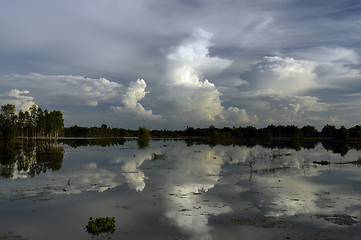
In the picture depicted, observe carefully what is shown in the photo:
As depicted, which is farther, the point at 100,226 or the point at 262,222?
the point at 262,222

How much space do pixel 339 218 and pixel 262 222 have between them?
17.5ft

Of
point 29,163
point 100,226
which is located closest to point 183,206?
point 100,226

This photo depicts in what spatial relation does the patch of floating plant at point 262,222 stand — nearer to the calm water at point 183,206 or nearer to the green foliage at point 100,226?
the calm water at point 183,206

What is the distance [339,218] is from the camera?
56.4 feet

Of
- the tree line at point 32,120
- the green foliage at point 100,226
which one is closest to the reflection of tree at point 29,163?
the green foliage at point 100,226

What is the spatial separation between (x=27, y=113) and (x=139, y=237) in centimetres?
17814

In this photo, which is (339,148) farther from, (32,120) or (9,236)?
(32,120)

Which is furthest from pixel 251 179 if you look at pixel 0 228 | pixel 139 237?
pixel 0 228

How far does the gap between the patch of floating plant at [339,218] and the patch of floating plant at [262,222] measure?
3.02 meters

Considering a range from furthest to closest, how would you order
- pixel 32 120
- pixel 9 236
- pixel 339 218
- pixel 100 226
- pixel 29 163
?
pixel 32 120
pixel 29 163
pixel 339 218
pixel 100 226
pixel 9 236

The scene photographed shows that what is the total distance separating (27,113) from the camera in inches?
6506

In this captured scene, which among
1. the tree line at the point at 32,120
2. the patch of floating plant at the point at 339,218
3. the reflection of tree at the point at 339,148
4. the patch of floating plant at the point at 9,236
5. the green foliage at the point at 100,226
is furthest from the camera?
the tree line at the point at 32,120

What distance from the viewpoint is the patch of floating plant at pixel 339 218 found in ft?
53.8

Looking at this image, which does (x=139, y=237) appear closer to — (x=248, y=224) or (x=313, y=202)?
(x=248, y=224)
